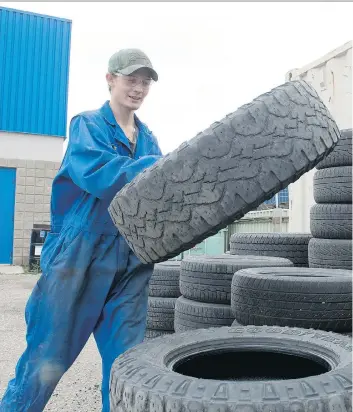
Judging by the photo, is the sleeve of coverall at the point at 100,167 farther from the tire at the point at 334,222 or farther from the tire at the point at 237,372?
the tire at the point at 334,222

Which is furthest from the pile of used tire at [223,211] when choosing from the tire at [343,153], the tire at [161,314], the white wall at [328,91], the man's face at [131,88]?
the white wall at [328,91]

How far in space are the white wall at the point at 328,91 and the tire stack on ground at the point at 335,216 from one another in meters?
1.04

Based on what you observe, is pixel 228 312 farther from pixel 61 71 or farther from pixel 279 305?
pixel 61 71

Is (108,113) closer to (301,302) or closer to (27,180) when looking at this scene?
(301,302)

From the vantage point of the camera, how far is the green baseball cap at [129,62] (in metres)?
1.85

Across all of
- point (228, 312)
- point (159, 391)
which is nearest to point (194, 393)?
point (159, 391)

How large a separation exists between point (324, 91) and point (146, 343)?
3.72 m

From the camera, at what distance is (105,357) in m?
1.87

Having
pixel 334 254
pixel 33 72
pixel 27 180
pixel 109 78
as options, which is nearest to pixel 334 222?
pixel 334 254

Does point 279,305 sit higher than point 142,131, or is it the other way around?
point 142,131

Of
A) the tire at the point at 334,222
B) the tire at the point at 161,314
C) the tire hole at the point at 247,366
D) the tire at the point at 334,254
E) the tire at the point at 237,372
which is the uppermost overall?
the tire at the point at 334,222

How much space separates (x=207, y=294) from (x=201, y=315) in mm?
119

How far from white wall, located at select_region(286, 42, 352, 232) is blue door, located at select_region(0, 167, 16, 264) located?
20.8 feet

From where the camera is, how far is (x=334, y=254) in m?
3.12
